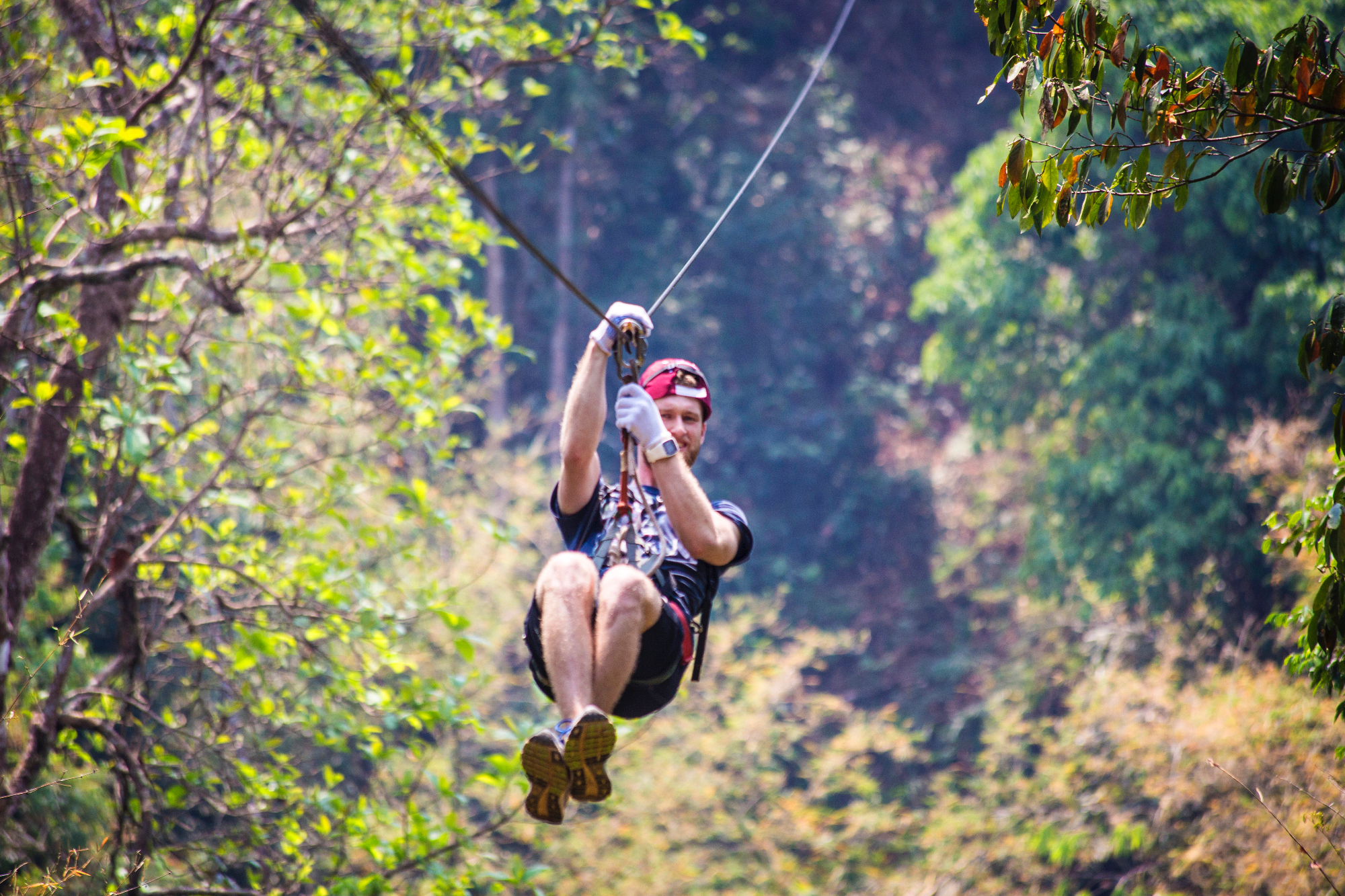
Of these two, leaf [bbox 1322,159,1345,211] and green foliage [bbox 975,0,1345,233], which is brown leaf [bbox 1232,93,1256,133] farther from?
leaf [bbox 1322,159,1345,211]

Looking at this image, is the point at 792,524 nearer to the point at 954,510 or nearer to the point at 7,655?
the point at 954,510

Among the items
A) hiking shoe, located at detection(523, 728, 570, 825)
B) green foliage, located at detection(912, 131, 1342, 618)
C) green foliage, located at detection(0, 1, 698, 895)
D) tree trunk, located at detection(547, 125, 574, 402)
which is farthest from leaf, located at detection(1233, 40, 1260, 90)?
tree trunk, located at detection(547, 125, 574, 402)

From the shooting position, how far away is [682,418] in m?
3.29

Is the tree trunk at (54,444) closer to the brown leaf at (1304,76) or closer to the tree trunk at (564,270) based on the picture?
the brown leaf at (1304,76)

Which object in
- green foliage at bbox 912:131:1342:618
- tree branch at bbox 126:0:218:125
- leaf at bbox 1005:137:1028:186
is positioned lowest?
leaf at bbox 1005:137:1028:186

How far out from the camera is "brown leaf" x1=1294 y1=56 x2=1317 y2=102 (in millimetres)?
2436

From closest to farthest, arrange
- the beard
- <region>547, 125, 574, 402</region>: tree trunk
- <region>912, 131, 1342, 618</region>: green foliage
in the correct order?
the beard, <region>912, 131, 1342, 618</region>: green foliage, <region>547, 125, 574, 402</region>: tree trunk

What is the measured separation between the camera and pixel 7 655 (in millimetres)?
3926

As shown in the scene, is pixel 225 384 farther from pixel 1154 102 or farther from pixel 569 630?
pixel 1154 102

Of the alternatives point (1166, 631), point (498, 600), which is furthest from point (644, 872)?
point (1166, 631)

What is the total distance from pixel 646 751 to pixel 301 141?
292 inches

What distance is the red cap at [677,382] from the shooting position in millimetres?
3301

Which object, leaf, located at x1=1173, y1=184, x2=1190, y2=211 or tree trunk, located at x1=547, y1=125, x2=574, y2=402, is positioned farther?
tree trunk, located at x1=547, y1=125, x2=574, y2=402

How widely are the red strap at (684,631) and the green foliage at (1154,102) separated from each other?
1.29 m
